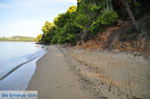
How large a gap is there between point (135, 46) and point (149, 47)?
1.51 m

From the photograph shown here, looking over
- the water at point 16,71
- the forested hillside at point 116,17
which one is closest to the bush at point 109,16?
the forested hillside at point 116,17

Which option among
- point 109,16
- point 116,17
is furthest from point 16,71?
point 116,17

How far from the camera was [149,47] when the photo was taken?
417 inches

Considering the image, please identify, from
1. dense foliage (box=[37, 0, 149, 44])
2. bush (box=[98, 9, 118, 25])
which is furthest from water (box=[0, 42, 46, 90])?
bush (box=[98, 9, 118, 25])

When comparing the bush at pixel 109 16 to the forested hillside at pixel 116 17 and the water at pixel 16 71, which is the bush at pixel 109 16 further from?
the water at pixel 16 71

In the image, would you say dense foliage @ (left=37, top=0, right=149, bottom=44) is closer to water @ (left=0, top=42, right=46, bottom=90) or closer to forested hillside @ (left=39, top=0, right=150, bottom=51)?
forested hillside @ (left=39, top=0, right=150, bottom=51)

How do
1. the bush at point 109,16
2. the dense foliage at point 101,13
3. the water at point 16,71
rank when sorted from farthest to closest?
the bush at point 109,16
the dense foliage at point 101,13
the water at point 16,71

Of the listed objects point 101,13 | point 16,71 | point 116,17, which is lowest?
point 16,71

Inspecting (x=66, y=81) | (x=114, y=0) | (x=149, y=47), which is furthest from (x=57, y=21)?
(x=66, y=81)

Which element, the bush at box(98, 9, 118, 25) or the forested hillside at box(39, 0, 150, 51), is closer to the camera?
the forested hillside at box(39, 0, 150, 51)

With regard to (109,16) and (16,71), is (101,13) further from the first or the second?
(16,71)

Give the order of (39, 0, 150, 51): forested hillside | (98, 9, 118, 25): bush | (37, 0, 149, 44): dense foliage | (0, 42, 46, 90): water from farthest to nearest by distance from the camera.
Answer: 1. (98, 9, 118, 25): bush
2. (37, 0, 149, 44): dense foliage
3. (39, 0, 150, 51): forested hillside
4. (0, 42, 46, 90): water

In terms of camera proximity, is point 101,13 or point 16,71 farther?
point 101,13

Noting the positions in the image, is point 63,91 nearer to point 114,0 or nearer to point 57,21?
point 114,0
